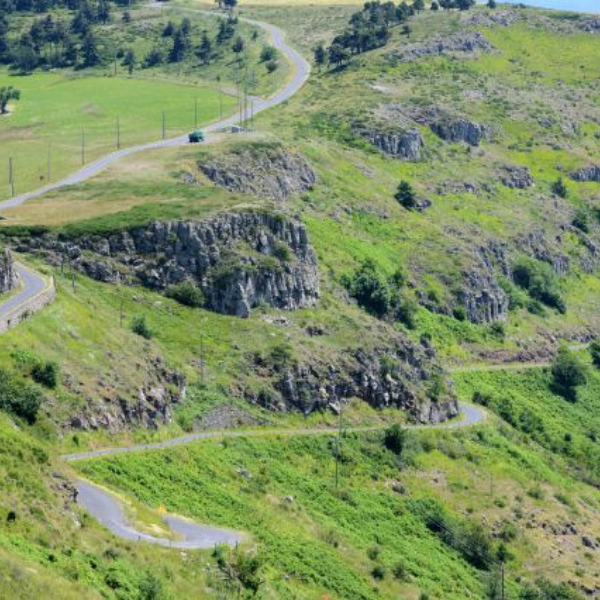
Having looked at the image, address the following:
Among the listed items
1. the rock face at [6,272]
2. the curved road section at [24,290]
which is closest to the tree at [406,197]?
the curved road section at [24,290]

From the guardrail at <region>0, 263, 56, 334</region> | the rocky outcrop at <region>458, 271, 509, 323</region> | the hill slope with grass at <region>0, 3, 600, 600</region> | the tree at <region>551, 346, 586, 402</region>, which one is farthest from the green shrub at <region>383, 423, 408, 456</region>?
the rocky outcrop at <region>458, 271, 509, 323</region>

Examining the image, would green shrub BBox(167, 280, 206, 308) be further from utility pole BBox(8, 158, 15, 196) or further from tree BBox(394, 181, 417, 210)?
tree BBox(394, 181, 417, 210)

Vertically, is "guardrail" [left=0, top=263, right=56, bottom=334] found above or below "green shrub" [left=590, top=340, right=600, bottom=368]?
above

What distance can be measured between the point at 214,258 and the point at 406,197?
6534 centimetres

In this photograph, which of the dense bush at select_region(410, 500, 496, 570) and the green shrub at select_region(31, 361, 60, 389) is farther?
the dense bush at select_region(410, 500, 496, 570)

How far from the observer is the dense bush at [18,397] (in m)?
90.6

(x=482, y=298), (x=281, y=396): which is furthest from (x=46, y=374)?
(x=482, y=298)

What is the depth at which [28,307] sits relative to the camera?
105438mm

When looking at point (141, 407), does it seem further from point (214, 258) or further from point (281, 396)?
point (214, 258)

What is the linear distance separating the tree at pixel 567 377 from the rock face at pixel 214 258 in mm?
41800

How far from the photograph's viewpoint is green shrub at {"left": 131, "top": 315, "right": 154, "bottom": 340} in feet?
389

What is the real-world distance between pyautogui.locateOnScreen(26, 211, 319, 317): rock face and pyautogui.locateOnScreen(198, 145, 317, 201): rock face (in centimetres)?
2462

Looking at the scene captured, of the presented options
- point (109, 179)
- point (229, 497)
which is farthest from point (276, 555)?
point (109, 179)

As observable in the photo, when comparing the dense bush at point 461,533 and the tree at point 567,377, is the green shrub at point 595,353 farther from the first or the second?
the dense bush at point 461,533
